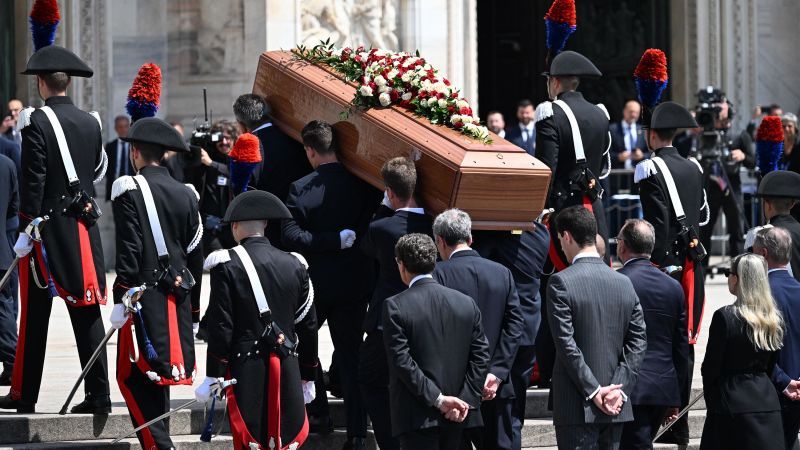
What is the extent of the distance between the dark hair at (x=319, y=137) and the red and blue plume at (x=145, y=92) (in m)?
0.87

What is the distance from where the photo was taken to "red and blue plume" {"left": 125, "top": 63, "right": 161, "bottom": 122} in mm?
9617

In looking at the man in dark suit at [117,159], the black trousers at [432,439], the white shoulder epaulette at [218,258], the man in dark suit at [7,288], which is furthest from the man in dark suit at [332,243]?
the man in dark suit at [117,159]

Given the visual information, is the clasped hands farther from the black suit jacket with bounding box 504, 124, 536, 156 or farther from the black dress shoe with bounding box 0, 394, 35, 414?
the black suit jacket with bounding box 504, 124, 536, 156

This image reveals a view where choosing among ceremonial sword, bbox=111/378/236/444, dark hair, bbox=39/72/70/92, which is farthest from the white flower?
ceremonial sword, bbox=111/378/236/444

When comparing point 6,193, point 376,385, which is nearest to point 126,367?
point 376,385

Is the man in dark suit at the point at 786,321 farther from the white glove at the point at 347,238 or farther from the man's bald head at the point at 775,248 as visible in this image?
the white glove at the point at 347,238

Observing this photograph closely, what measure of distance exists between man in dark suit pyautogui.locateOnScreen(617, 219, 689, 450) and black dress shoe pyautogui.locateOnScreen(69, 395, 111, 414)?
283cm

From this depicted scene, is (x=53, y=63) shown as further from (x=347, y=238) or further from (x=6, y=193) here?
(x=6, y=193)

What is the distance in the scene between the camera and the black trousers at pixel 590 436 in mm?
8078

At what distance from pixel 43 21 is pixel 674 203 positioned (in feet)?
12.7

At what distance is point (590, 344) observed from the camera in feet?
26.5

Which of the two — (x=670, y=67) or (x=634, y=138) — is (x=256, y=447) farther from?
(x=670, y=67)

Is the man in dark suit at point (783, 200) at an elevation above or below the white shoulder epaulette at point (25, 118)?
below

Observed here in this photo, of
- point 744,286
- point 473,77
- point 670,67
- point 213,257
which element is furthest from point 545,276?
point 670,67
